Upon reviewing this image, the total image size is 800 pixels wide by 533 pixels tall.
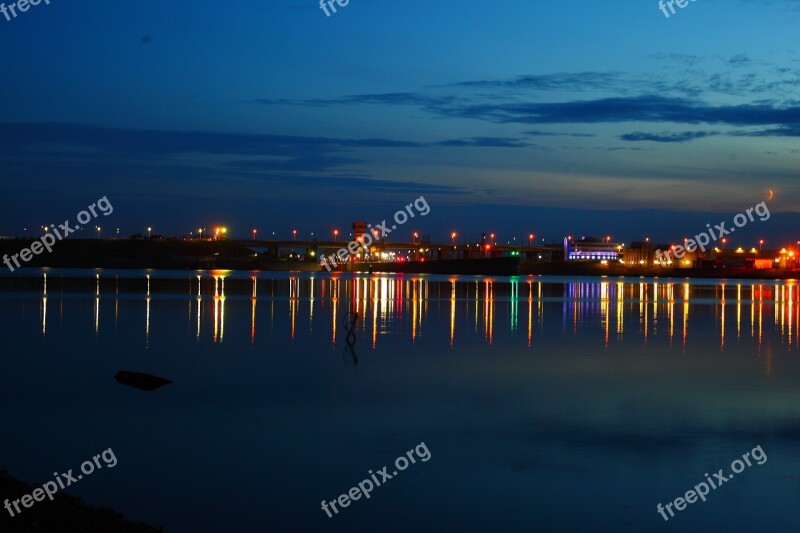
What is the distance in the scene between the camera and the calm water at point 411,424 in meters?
12.9

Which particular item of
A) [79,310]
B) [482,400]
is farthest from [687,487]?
[79,310]

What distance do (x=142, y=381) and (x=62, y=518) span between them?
12.3 meters

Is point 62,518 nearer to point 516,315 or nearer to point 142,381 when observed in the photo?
point 142,381

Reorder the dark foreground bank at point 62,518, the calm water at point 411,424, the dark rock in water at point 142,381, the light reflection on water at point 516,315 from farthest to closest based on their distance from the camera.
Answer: the light reflection on water at point 516,315, the dark rock in water at point 142,381, the calm water at point 411,424, the dark foreground bank at point 62,518

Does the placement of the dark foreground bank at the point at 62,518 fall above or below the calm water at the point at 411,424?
above

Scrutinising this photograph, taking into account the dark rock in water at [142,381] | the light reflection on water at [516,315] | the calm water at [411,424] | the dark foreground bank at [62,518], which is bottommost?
the light reflection on water at [516,315]

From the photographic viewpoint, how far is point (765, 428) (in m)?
18.2

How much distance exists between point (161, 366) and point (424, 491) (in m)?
14.4

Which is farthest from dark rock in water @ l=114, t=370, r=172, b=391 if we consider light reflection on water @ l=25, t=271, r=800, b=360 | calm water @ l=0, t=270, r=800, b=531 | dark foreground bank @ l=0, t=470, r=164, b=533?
dark foreground bank @ l=0, t=470, r=164, b=533

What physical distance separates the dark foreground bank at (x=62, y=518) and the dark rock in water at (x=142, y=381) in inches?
419

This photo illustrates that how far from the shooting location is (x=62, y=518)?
1051 centimetres

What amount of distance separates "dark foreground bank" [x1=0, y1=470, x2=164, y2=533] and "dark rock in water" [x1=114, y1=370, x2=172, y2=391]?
1063 centimetres

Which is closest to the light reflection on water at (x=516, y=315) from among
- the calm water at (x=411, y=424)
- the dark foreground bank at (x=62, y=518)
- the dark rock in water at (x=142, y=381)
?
the calm water at (x=411, y=424)

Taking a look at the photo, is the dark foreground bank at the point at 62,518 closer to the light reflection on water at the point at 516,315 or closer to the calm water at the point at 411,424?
the calm water at the point at 411,424
